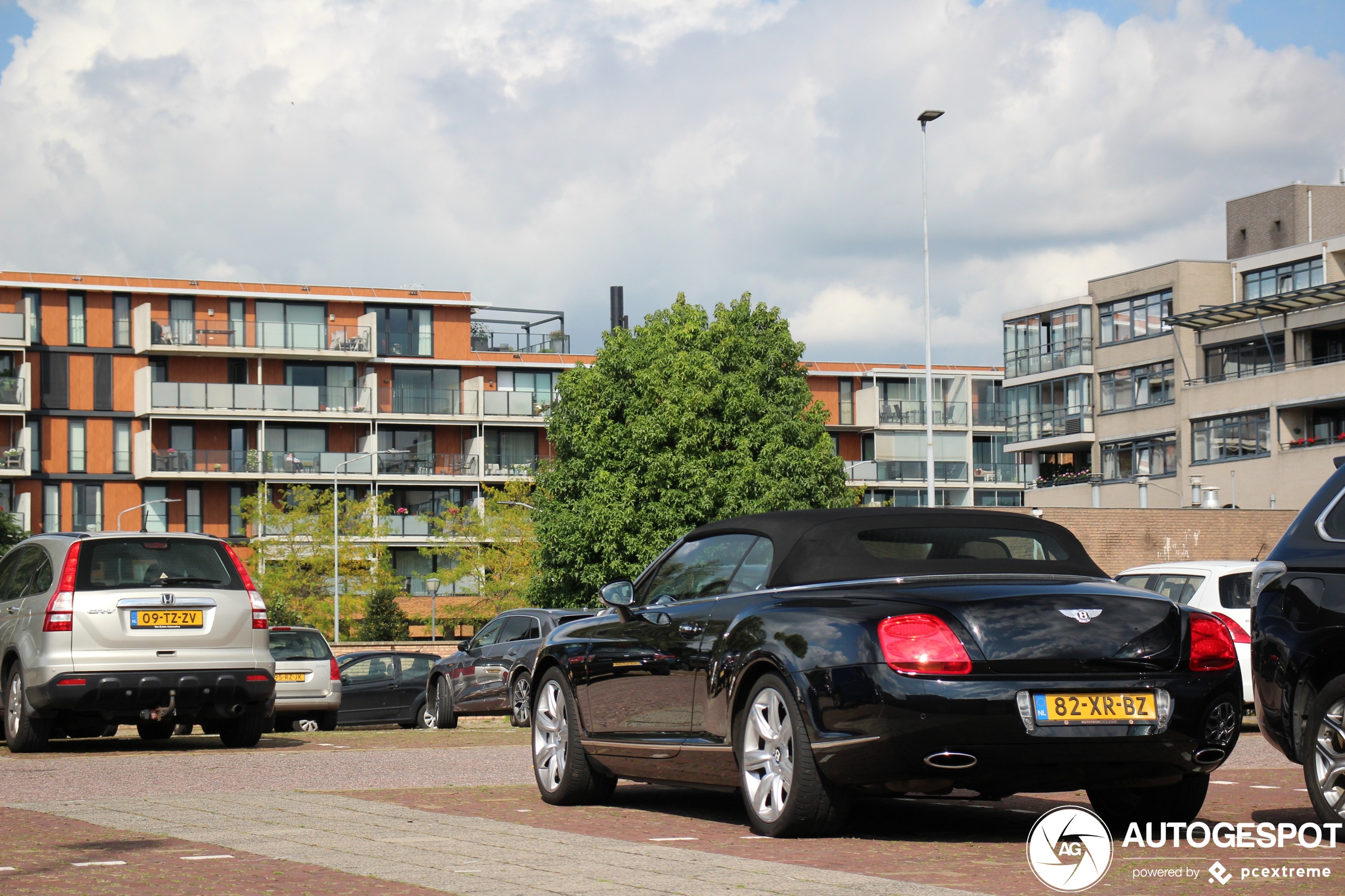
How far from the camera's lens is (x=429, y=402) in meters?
82.4

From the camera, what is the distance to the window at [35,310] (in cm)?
7550

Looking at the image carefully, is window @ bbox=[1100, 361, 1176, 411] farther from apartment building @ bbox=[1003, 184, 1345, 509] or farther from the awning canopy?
the awning canopy

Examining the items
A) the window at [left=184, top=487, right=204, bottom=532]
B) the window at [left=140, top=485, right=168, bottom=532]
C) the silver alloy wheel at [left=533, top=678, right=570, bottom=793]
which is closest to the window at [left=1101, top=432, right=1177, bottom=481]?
the window at [left=184, top=487, right=204, bottom=532]

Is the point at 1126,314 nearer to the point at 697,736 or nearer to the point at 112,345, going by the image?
the point at 112,345

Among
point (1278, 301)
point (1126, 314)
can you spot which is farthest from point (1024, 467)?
point (1278, 301)

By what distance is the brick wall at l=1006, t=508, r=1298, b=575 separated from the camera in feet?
153

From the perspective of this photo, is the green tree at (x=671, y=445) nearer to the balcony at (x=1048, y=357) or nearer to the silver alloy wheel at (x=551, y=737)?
the balcony at (x=1048, y=357)

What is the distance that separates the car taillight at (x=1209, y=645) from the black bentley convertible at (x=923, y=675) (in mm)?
11

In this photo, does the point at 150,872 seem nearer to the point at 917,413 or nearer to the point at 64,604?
the point at 64,604

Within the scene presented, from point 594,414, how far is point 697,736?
4125 centimetres

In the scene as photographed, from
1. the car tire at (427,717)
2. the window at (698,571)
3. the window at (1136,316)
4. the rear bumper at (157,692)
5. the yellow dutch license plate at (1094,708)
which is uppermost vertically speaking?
the window at (1136,316)

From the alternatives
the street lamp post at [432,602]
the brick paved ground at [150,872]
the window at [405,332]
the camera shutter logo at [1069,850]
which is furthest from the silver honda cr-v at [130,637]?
the window at [405,332]

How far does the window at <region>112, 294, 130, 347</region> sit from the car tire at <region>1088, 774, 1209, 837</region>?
2950 inches

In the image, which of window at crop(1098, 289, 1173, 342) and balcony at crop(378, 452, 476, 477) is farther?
balcony at crop(378, 452, 476, 477)
